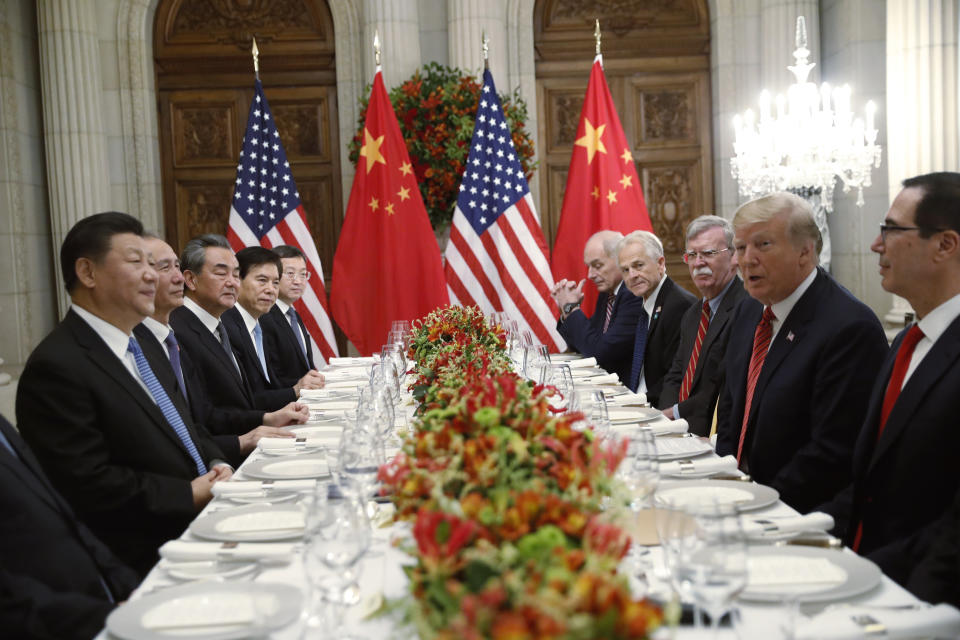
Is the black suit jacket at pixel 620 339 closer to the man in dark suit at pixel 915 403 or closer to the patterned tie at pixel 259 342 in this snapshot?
the patterned tie at pixel 259 342

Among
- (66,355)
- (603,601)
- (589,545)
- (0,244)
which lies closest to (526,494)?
(589,545)

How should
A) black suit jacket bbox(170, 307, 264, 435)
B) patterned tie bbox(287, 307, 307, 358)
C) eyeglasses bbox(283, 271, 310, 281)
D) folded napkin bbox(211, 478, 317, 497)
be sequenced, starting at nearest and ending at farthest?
folded napkin bbox(211, 478, 317, 497) → black suit jacket bbox(170, 307, 264, 435) → patterned tie bbox(287, 307, 307, 358) → eyeglasses bbox(283, 271, 310, 281)

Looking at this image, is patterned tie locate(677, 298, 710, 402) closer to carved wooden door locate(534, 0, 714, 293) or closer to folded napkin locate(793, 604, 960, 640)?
folded napkin locate(793, 604, 960, 640)

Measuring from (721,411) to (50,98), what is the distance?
646 cm

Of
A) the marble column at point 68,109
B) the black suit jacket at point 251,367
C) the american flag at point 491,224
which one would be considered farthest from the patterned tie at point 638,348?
the marble column at point 68,109

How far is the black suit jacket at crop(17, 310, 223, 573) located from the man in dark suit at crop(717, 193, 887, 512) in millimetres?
1823

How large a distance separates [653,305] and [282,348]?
7.37 feet

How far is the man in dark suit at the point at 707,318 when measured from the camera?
4242 millimetres

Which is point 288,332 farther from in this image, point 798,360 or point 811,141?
point 811,141

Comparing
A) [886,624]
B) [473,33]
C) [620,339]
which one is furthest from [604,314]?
[886,624]

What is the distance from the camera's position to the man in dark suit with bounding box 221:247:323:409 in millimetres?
4883

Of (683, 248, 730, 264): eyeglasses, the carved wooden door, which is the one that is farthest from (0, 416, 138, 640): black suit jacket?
the carved wooden door

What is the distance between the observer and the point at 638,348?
5.29 metres

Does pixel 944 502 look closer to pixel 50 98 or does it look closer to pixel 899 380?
pixel 899 380
